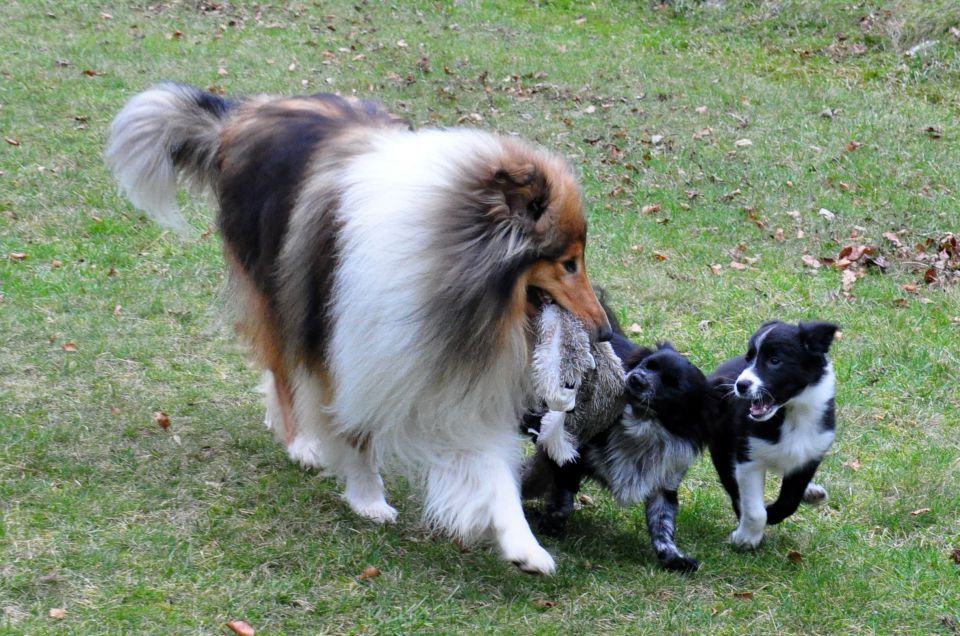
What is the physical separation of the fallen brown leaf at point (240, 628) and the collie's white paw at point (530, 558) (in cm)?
97

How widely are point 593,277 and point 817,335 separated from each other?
3827mm

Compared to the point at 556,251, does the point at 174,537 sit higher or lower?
lower

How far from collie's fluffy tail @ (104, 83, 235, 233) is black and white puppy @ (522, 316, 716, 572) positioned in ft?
7.62

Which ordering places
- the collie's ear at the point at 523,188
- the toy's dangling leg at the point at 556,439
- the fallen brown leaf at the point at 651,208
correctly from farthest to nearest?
the fallen brown leaf at the point at 651,208, the toy's dangling leg at the point at 556,439, the collie's ear at the point at 523,188

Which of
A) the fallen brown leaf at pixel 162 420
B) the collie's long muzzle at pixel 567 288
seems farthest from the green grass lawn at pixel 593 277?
the collie's long muzzle at pixel 567 288

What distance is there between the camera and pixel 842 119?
11867 millimetres

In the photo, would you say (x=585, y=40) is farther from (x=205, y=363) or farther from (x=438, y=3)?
(x=205, y=363)

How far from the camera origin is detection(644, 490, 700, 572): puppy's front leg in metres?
4.39

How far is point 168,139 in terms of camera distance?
5379mm

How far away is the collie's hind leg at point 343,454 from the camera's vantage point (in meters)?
4.57

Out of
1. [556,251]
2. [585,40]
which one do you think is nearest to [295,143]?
[556,251]

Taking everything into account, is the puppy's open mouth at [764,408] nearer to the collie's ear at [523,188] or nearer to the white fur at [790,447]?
the white fur at [790,447]

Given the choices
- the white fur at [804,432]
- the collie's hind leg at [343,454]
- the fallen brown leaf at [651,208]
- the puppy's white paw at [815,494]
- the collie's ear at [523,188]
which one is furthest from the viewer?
the fallen brown leaf at [651,208]

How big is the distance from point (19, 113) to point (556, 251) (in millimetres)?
8904
